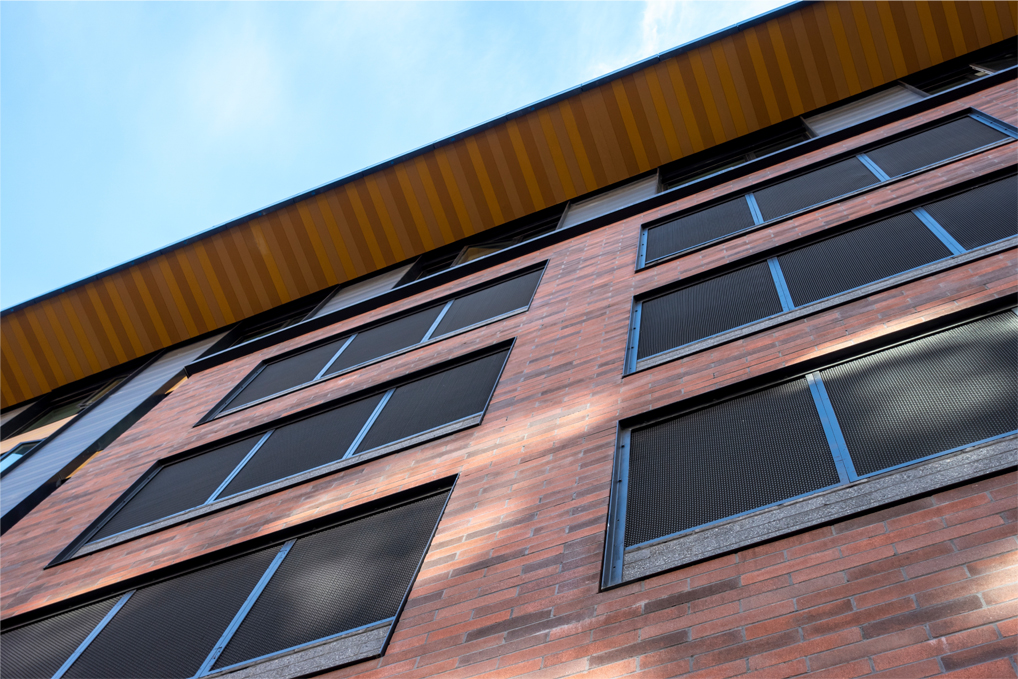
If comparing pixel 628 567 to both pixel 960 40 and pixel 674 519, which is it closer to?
pixel 674 519

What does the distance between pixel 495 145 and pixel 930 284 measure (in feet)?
36.6

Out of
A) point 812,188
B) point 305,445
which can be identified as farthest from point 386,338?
point 812,188

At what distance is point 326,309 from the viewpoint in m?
16.5

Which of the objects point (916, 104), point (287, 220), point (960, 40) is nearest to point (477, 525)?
point (916, 104)

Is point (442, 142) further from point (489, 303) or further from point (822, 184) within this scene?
point (822, 184)

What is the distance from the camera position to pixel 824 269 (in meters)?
7.97

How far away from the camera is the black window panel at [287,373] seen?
38.5ft

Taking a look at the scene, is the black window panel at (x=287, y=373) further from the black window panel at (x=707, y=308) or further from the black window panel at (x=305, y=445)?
the black window panel at (x=707, y=308)

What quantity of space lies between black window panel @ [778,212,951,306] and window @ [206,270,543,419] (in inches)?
148

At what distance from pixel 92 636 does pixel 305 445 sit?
3045 mm

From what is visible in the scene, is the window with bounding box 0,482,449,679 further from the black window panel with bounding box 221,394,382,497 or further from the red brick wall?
the black window panel with bounding box 221,394,382,497

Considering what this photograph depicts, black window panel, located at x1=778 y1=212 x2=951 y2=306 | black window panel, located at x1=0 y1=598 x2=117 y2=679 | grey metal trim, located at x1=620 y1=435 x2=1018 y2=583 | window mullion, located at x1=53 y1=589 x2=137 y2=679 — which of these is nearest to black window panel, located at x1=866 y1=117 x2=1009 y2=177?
black window panel, located at x1=778 y1=212 x2=951 y2=306

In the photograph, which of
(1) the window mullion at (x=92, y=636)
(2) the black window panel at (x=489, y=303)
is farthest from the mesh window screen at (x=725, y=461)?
(1) the window mullion at (x=92, y=636)

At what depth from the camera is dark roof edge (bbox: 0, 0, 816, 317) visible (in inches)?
595
